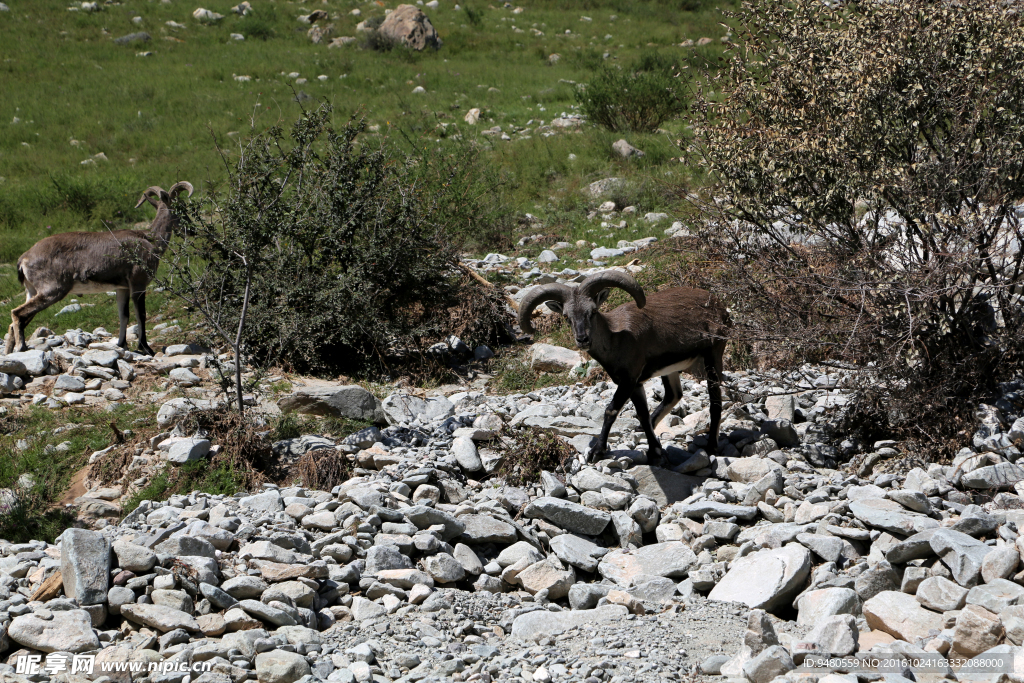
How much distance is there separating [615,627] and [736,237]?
483cm

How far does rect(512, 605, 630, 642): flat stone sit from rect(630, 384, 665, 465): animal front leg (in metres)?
2.49

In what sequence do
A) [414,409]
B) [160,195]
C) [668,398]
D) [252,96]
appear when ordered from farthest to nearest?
1. [252,96]
2. [160,195]
3. [414,409]
4. [668,398]

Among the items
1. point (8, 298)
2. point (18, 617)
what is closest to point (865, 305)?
point (18, 617)

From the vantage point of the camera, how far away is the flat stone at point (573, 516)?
693cm

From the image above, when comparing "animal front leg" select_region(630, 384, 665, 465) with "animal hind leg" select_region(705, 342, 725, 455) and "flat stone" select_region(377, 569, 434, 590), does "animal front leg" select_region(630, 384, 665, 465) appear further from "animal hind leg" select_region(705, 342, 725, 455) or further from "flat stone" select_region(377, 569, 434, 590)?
"flat stone" select_region(377, 569, 434, 590)

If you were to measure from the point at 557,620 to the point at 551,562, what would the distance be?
854 millimetres

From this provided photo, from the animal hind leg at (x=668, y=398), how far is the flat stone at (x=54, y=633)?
17.4ft

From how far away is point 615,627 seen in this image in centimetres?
540

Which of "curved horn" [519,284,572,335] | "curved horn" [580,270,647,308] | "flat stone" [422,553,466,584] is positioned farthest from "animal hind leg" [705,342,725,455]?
"flat stone" [422,553,466,584]

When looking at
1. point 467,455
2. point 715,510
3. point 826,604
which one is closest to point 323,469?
point 467,455

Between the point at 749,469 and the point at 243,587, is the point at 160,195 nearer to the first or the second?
the point at 243,587

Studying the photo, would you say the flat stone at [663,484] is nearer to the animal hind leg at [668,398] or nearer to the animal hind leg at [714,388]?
the animal hind leg at [714,388]

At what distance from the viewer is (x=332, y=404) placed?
8875mm

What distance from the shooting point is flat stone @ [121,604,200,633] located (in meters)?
5.06
